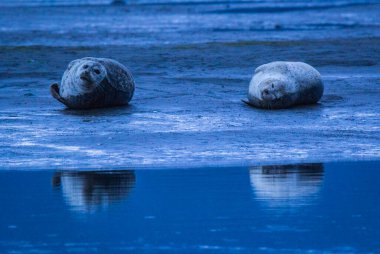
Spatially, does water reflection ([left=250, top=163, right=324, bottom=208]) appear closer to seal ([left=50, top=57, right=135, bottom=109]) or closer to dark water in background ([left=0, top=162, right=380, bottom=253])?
dark water in background ([left=0, top=162, right=380, bottom=253])

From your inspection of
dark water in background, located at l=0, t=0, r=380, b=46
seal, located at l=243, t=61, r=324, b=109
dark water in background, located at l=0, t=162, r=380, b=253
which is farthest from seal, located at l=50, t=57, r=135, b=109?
dark water in background, located at l=0, t=0, r=380, b=46

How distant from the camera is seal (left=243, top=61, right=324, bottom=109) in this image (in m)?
11.8

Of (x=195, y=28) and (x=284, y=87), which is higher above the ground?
(x=284, y=87)

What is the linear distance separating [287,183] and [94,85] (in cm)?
453

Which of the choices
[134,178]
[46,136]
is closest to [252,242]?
[134,178]

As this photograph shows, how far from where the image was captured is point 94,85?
11.9m

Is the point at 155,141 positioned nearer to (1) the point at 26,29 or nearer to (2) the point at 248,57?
(2) the point at 248,57

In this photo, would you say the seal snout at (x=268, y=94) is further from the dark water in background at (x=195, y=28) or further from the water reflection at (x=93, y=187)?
the dark water in background at (x=195, y=28)

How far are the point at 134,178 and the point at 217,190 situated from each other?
0.78m

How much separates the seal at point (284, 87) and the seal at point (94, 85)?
5.02ft

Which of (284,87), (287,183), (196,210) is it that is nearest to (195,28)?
(284,87)

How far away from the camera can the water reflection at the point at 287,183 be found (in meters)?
7.22

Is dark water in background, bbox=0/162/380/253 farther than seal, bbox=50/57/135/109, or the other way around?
seal, bbox=50/57/135/109

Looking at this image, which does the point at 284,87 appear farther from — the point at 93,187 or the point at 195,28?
the point at 195,28
